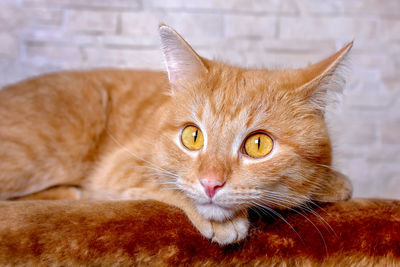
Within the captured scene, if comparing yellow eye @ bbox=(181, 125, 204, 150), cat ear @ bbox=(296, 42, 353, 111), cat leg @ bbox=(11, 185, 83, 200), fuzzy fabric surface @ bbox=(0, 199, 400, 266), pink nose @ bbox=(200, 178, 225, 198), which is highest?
cat ear @ bbox=(296, 42, 353, 111)

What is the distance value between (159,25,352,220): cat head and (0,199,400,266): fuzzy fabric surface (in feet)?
0.30

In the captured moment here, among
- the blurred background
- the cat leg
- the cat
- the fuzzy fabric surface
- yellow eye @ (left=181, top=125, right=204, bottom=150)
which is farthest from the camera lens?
the blurred background

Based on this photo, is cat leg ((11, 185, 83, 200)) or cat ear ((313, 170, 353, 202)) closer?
cat ear ((313, 170, 353, 202))

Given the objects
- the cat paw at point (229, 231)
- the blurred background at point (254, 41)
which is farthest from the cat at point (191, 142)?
the blurred background at point (254, 41)

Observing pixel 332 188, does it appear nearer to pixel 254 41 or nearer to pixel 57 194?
pixel 57 194

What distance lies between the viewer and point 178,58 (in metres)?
1.40

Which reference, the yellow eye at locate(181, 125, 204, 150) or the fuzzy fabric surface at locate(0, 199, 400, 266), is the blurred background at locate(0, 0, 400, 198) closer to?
the yellow eye at locate(181, 125, 204, 150)

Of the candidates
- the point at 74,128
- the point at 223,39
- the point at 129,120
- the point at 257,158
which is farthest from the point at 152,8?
the point at 257,158

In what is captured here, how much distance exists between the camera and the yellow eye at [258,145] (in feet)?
3.87

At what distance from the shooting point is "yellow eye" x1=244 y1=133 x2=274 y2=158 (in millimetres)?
1181

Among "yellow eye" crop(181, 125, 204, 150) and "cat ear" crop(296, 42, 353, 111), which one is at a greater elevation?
"cat ear" crop(296, 42, 353, 111)

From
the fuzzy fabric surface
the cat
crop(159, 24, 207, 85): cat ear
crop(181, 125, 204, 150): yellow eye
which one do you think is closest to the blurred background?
the cat

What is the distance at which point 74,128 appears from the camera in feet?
5.77

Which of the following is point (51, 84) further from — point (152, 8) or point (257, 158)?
point (257, 158)
